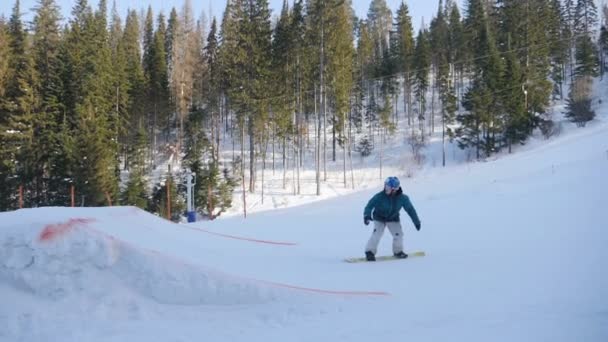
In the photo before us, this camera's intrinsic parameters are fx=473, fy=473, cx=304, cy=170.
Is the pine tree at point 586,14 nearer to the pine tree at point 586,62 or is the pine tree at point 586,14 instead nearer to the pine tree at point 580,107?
the pine tree at point 586,62

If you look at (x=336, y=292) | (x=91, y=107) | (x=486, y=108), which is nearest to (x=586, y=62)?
(x=486, y=108)

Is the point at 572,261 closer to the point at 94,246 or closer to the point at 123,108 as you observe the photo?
the point at 94,246

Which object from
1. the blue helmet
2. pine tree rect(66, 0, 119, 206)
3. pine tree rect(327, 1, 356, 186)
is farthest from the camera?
pine tree rect(327, 1, 356, 186)

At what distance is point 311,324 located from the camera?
472 centimetres

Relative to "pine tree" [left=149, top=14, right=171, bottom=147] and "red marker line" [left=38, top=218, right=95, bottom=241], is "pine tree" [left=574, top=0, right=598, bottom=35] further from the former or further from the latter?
"red marker line" [left=38, top=218, right=95, bottom=241]

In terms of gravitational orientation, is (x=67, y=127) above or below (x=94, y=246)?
above

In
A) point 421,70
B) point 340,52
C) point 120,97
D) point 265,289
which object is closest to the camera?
point 265,289

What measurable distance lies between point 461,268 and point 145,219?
5.01 meters

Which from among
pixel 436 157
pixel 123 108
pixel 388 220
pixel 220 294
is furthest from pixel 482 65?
pixel 220 294

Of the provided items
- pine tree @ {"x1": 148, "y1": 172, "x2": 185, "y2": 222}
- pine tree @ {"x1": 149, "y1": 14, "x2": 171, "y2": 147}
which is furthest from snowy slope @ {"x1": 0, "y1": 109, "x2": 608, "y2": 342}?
pine tree @ {"x1": 149, "y1": 14, "x2": 171, "y2": 147}

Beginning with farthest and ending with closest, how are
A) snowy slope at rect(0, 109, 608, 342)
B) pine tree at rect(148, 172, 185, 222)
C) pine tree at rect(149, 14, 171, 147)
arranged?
pine tree at rect(149, 14, 171, 147) → pine tree at rect(148, 172, 185, 222) → snowy slope at rect(0, 109, 608, 342)

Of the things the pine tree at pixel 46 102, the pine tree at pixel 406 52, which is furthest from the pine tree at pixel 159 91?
the pine tree at pixel 406 52

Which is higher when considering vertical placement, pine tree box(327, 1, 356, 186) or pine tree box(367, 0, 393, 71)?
pine tree box(367, 0, 393, 71)

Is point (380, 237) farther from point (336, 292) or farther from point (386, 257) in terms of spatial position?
point (336, 292)
